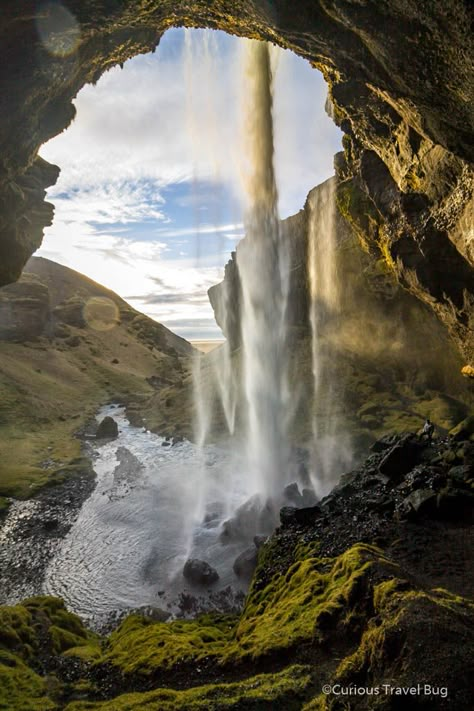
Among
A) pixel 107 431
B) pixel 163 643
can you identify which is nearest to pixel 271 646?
pixel 163 643

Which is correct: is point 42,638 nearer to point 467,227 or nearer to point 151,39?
point 467,227

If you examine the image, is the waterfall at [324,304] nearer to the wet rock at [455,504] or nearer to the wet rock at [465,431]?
the wet rock at [465,431]

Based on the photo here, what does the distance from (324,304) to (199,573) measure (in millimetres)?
35108

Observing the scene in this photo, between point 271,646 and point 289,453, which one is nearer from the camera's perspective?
point 271,646

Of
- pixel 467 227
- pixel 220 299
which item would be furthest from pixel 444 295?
pixel 220 299

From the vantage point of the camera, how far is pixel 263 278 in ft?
143

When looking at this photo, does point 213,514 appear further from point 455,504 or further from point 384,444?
point 455,504

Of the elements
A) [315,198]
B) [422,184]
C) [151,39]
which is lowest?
[422,184]

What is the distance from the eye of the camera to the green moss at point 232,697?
6.50m

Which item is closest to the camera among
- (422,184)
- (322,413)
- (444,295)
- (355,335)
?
(422,184)

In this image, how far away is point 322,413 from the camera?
37.4 m

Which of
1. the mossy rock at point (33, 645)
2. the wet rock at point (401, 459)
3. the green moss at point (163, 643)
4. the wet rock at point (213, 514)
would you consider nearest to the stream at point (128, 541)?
the wet rock at point (213, 514)

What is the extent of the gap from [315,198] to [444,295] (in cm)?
3046

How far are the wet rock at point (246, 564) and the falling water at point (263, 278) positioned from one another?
58.7 ft
